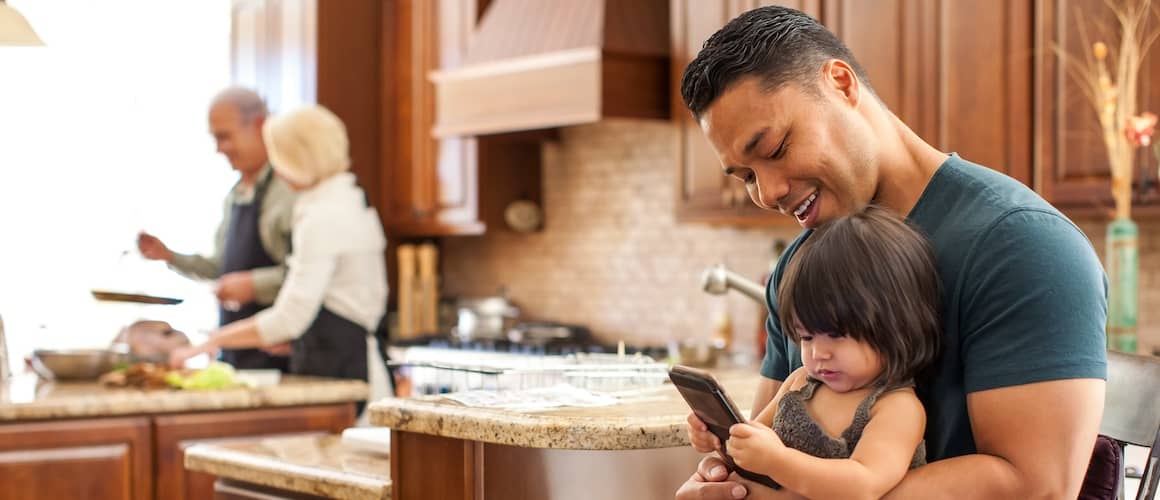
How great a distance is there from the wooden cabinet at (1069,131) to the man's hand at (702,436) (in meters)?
2.38

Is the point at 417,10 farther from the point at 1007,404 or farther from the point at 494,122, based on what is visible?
the point at 1007,404

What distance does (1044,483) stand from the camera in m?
1.41

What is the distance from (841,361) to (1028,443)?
23 centimetres

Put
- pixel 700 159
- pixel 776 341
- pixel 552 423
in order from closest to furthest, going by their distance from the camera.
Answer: pixel 776 341 < pixel 552 423 < pixel 700 159

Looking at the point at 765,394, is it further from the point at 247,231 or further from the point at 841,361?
the point at 247,231

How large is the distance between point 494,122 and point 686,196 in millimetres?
984

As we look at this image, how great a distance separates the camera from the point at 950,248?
1.51m

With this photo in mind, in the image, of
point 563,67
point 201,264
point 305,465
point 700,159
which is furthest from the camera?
point 563,67

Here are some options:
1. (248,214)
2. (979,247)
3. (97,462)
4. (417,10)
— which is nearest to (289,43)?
(417,10)

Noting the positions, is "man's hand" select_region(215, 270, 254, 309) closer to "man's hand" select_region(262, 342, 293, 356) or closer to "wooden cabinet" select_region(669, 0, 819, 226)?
"man's hand" select_region(262, 342, 293, 356)

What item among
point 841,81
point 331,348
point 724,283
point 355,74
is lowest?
point 331,348

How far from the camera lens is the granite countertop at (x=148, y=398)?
3.28 m

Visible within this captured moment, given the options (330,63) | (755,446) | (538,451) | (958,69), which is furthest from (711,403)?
(330,63)

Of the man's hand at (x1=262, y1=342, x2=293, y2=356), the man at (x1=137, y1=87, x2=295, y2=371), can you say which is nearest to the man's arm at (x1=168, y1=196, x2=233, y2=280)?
the man at (x1=137, y1=87, x2=295, y2=371)
